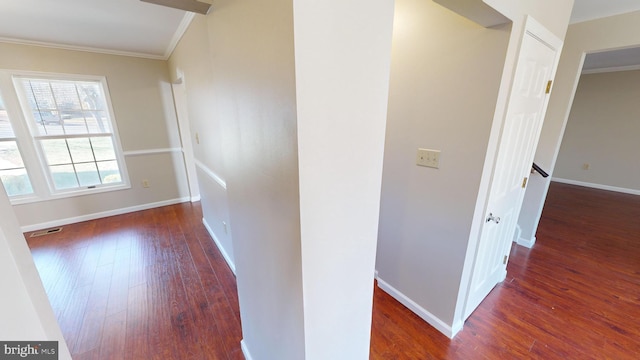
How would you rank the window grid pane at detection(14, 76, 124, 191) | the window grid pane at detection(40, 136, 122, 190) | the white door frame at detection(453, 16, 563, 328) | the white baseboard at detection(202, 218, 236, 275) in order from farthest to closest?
1. the window grid pane at detection(40, 136, 122, 190)
2. the window grid pane at detection(14, 76, 124, 191)
3. the white baseboard at detection(202, 218, 236, 275)
4. the white door frame at detection(453, 16, 563, 328)

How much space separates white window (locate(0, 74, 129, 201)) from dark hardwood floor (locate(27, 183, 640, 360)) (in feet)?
2.48

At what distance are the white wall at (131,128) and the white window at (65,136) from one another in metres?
0.12

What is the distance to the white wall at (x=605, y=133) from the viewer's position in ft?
14.2

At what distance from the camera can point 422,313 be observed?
1.76 metres

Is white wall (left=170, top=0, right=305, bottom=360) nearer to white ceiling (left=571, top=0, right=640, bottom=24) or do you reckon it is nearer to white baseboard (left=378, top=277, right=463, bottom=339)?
white baseboard (left=378, top=277, right=463, bottom=339)

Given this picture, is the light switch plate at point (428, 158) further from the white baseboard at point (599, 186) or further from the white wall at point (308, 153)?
the white baseboard at point (599, 186)

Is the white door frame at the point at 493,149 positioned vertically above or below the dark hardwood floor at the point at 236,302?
above

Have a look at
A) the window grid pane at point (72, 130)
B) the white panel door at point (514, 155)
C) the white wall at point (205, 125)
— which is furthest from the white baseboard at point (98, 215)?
the white panel door at point (514, 155)

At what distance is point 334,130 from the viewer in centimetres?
68

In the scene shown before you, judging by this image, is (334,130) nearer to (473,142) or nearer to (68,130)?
(473,142)

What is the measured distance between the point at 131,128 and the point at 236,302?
3247mm

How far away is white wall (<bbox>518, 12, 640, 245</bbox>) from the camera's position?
82.7 inches

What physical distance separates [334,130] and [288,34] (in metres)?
0.27

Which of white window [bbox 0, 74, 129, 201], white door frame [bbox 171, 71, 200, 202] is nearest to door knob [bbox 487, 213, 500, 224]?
white door frame [bbox 171, 71, 200, 202]
